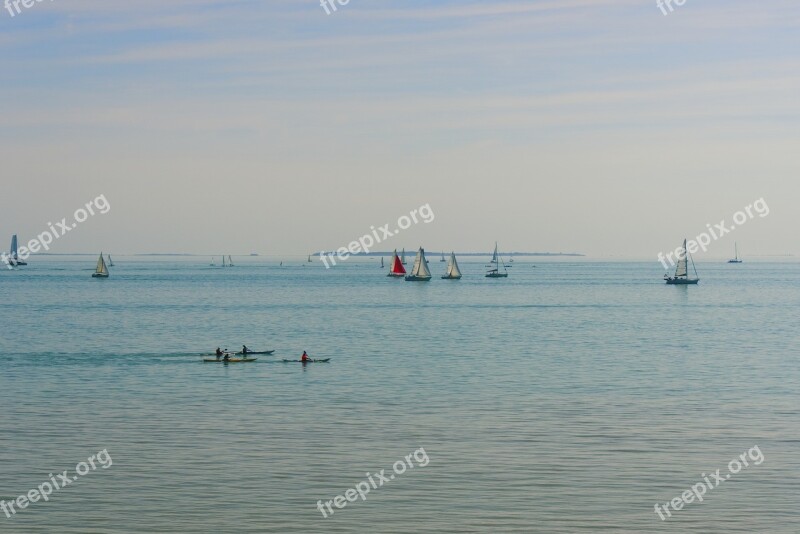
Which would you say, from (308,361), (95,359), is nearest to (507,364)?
(308,361)

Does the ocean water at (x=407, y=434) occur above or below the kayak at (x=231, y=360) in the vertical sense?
below

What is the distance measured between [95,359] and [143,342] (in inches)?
785

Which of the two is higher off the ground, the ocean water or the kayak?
the kayak

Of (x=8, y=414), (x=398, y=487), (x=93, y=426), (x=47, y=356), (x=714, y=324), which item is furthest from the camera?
(x=714, y=324)

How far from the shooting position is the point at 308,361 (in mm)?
91750

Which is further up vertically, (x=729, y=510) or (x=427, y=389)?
(x=427, y=389)

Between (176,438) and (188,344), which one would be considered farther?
(188,344)

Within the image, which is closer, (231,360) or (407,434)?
(407,434)

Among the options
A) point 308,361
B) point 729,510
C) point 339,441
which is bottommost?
point 729,510

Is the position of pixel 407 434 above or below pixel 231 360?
below

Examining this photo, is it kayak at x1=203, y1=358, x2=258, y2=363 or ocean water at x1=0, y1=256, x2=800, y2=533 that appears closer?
ocean water at x1=0, y1=256, x2=800, y2=533

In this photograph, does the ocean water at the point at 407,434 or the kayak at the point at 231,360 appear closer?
the ocean water at the point at 407,434

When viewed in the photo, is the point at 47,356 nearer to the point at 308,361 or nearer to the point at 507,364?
the point at 308,361

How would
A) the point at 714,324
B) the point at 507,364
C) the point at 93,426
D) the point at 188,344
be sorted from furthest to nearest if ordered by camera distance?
the point at 714,324 → the point at 188,344 → the point at 507,364 → the point at 93,426
